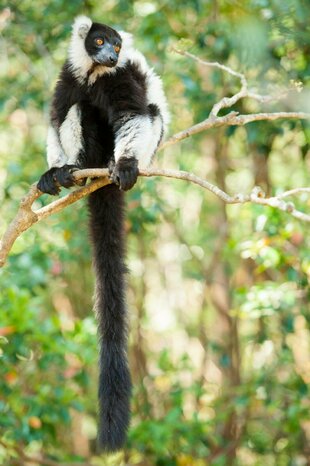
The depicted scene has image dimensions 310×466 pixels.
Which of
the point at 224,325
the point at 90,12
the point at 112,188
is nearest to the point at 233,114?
the point at 112,188

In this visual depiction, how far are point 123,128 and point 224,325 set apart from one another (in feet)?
12.8

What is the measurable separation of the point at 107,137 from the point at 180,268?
13.8 ft

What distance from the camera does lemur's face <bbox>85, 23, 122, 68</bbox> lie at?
499 cm

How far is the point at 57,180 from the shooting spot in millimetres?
4559

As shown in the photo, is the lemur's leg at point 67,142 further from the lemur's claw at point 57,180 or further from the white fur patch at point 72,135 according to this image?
the lemur's claw at point 57,180

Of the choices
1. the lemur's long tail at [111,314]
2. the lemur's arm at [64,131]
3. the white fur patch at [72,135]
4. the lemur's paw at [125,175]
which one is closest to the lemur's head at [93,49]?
the lemur's arm at [64,131]

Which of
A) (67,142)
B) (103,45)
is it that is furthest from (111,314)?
(103,45)

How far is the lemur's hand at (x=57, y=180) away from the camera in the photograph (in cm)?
A: 452

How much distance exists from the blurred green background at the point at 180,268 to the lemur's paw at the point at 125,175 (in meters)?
1.11

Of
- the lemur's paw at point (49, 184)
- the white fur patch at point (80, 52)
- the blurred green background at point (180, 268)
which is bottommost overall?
the blurred green background at point (180, 268)

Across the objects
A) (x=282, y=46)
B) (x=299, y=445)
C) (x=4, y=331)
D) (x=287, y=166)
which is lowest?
(x=299, y=445)

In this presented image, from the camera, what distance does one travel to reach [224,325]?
8.17 meters

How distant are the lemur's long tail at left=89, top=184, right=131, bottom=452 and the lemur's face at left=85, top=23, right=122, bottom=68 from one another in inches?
31.9

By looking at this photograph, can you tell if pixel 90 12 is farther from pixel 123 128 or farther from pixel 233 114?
pixel 233 114
